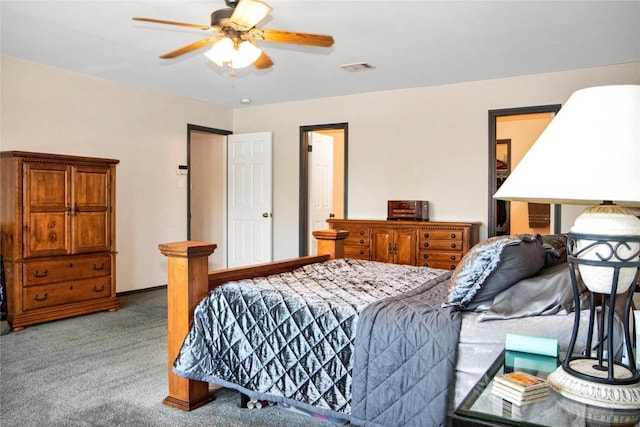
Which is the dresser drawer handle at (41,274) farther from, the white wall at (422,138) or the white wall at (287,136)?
the white wall at (422,138)

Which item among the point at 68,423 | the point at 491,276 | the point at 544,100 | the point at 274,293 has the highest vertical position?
the point at 544,100

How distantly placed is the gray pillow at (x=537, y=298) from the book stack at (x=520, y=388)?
63 centimetres

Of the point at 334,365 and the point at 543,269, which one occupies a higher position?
the point at 543,269

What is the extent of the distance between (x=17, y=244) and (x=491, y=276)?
403cm

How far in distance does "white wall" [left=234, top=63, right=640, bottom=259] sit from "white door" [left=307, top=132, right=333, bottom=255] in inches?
9.0

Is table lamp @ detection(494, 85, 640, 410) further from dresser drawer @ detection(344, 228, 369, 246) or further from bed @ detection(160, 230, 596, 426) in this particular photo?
dresser drawer @ detection(344, 228, 369, 246)

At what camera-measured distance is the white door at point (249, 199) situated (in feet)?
22.2

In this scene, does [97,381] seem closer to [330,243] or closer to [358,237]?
[330,243]

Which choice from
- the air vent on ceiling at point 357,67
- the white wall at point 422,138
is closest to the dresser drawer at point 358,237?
the white wall at point 422,138

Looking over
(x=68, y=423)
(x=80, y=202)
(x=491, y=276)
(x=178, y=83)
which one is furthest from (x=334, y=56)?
(x=68, y=423)

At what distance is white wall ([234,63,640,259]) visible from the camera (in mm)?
5117

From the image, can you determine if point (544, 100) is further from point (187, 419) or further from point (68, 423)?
point (68, 423)

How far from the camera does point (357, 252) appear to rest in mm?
5605

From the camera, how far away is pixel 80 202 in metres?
4.61
